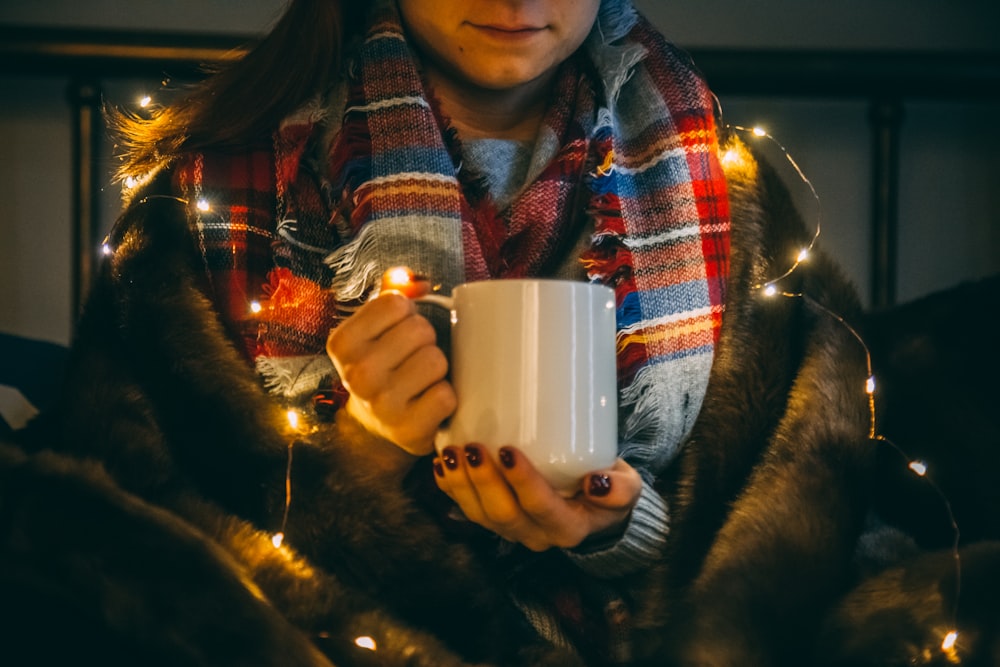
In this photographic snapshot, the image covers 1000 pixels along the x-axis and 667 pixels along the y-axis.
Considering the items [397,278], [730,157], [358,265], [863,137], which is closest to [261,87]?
[358,265]

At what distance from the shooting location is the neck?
1.07m

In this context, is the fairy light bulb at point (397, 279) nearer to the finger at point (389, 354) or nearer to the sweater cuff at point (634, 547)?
the finger at point (389, 354)

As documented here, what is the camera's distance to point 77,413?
910mm

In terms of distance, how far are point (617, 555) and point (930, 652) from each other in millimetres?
258

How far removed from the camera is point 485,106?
108 cm

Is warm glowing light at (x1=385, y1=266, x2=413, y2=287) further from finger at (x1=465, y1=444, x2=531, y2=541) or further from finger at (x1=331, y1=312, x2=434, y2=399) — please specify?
finger at (x1=465, y1=444, x2=531, y2=541)

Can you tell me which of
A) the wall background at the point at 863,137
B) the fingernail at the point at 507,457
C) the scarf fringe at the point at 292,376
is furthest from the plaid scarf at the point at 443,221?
the wall background at the point at 863,137

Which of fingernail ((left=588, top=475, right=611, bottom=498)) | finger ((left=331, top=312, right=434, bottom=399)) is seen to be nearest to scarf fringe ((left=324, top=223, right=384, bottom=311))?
finger ((left=331, top=312, right=434, bottom=399))

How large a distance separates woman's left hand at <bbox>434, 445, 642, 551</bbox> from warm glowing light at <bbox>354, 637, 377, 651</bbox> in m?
0.13

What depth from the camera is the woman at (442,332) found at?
0.85 metres

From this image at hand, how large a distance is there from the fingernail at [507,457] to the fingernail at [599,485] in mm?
66

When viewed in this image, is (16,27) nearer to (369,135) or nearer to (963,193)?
(369,135)

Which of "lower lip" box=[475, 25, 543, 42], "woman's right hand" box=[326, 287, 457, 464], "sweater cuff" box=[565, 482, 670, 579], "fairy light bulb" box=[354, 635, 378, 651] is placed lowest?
"fairy light bulb" box=[354, 635, 378, 651]

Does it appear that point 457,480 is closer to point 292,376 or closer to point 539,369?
point 539,369
